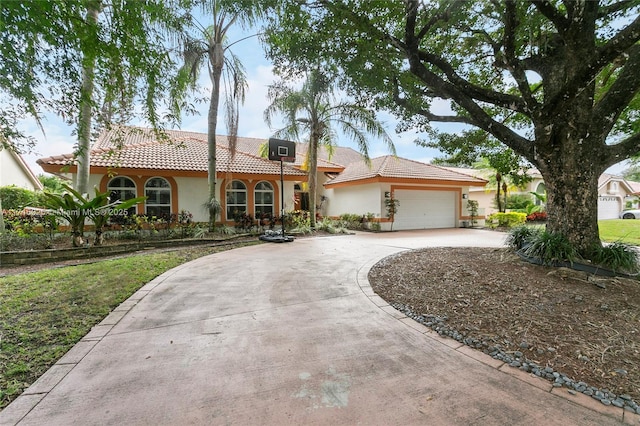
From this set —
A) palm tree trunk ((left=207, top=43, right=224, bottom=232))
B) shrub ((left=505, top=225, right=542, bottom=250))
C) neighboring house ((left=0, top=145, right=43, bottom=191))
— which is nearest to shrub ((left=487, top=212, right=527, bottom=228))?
shrub ((left=505, top=225, right=542, bottom=250))

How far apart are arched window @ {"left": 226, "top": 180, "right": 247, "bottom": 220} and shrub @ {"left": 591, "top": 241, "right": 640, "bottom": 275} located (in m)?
12.0

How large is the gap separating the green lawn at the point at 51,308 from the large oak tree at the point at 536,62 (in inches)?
225

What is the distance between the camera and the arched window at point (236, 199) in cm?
1327

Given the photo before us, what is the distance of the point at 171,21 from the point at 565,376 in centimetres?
681

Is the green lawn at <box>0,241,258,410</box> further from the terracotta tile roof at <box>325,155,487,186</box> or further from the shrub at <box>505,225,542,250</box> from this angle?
the terracotta tile roof at <box>325,155,487,186</box>

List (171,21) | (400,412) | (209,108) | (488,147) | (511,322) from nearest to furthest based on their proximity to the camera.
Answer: (400,412) < (511,322) < (171,21) < (488,147) < (209,108)

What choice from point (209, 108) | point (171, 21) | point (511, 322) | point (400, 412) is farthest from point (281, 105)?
point (400, 412)

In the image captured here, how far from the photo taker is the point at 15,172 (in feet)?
65.5

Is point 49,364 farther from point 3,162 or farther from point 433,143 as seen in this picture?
point 3,162

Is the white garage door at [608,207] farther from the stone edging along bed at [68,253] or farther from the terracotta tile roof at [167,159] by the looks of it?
the stone edging along bed at [68,253]

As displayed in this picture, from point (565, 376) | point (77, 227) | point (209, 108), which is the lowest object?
point (565, 376)

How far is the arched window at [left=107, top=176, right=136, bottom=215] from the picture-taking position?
1137 cm

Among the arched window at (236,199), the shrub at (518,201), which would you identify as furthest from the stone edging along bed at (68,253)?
the shrub at (518,201)

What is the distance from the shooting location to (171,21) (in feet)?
14.9
